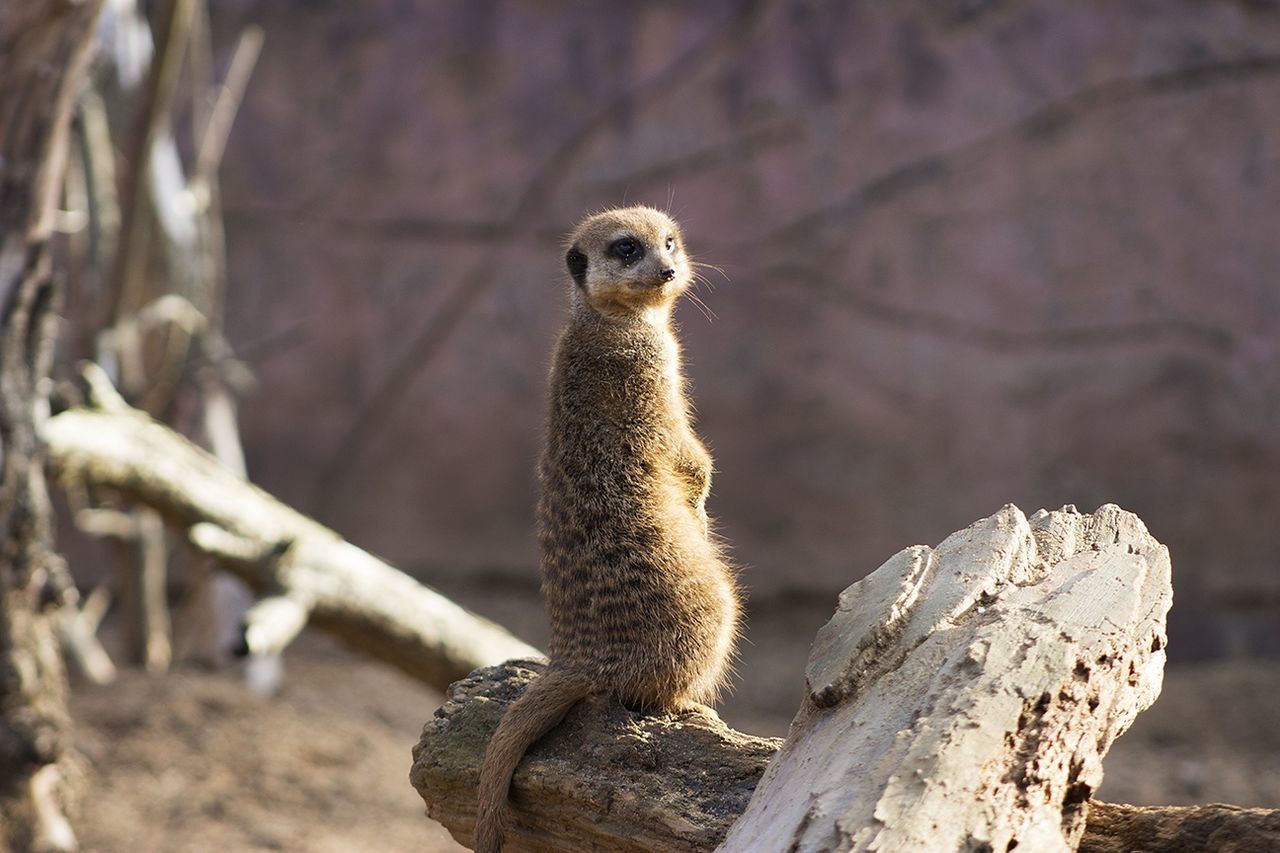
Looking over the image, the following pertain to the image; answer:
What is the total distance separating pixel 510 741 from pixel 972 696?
58cm

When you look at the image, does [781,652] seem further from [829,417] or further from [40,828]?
[40,828]

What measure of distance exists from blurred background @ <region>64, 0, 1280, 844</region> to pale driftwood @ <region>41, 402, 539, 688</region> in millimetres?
1961

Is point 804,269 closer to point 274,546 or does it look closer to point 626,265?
point 274,546

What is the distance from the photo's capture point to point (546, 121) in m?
5.66

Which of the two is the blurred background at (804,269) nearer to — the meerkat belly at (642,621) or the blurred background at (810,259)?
the blurred background at (810,259)

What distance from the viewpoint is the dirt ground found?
139 inches

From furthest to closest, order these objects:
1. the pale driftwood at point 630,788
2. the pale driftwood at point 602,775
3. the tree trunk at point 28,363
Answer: the tree trunk at point 28,363, the pale driftwood at point 602,775, the pale driftwood at point 630,788

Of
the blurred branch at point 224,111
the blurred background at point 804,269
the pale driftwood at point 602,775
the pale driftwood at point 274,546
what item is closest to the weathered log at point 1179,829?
Answer: the pale driftwood at point 602,775

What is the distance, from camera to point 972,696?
4.11 feet

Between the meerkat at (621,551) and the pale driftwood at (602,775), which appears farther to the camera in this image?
the meerkat at (621,551)

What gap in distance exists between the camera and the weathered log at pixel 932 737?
1.19m

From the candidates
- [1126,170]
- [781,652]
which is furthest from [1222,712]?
[1126,170]

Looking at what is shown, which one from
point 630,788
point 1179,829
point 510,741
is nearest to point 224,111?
point 510,741

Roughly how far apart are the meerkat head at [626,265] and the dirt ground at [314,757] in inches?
79.2
